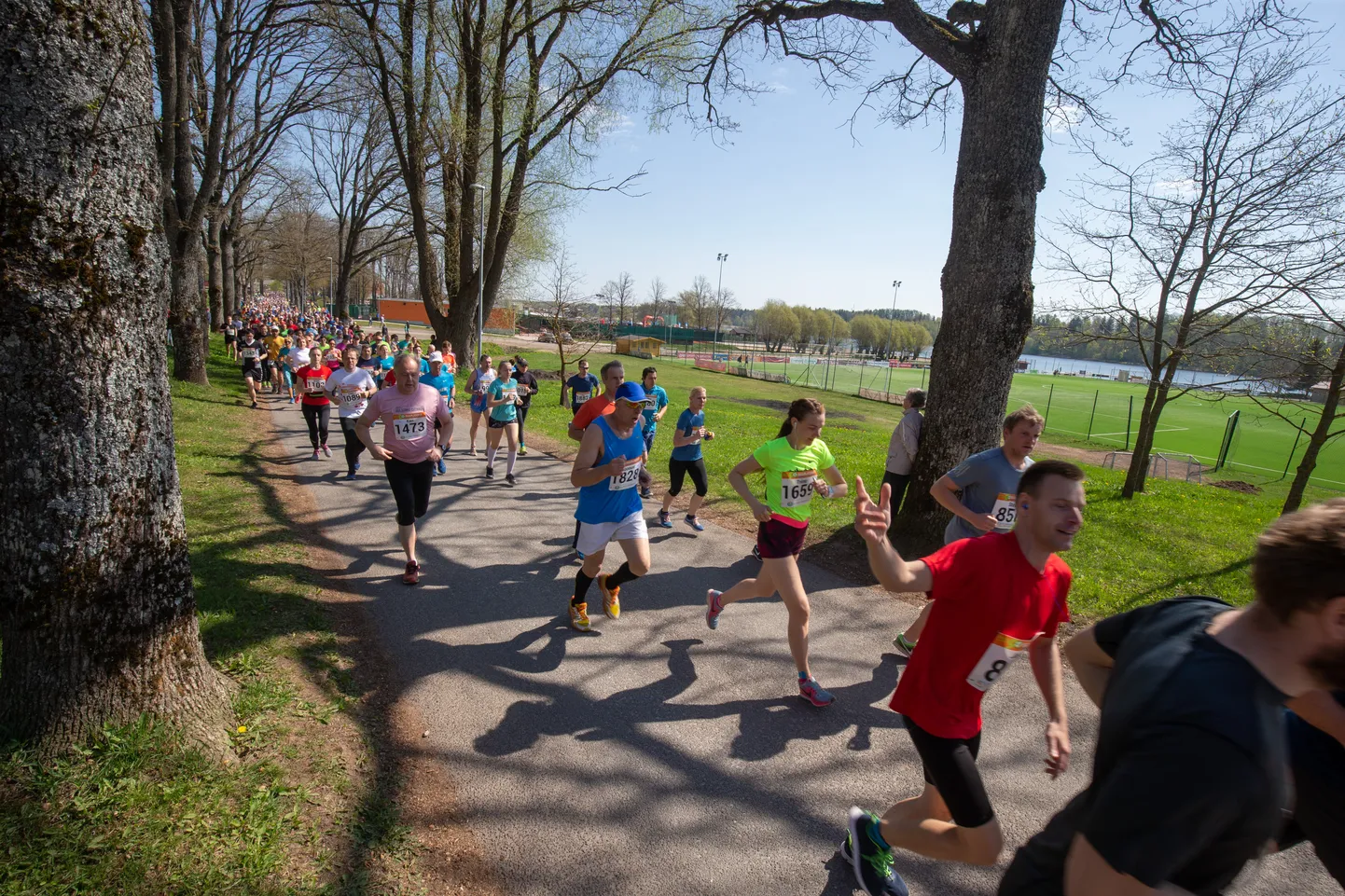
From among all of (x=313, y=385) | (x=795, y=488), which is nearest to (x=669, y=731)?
(x=795, y=488)

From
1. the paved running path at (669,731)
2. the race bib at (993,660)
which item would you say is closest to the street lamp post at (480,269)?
the paved running path at (669,731)

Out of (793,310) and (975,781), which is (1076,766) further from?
(793,310)

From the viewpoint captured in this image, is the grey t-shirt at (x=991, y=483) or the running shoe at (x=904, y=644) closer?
the grey t-shirt at (x=991, y=483)

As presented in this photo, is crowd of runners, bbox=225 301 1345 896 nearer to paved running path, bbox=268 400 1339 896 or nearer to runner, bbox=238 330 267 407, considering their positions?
paved running path, bbox=268 400 1339 896

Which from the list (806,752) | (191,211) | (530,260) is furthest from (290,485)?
(530,260)

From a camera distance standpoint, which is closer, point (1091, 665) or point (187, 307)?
point (1091, 665)

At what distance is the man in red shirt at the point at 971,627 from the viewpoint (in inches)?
96.0

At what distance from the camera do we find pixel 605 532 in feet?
16.6

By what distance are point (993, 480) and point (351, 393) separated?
29.9 ft

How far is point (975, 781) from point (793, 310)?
359 feet

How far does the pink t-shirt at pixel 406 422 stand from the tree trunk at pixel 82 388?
2.68 m

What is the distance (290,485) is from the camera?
30.0 feet

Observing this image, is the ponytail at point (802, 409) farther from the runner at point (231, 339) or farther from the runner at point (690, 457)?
the runner at point (231, 339)

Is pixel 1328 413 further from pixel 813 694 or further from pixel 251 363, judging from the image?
pixel 251 363
